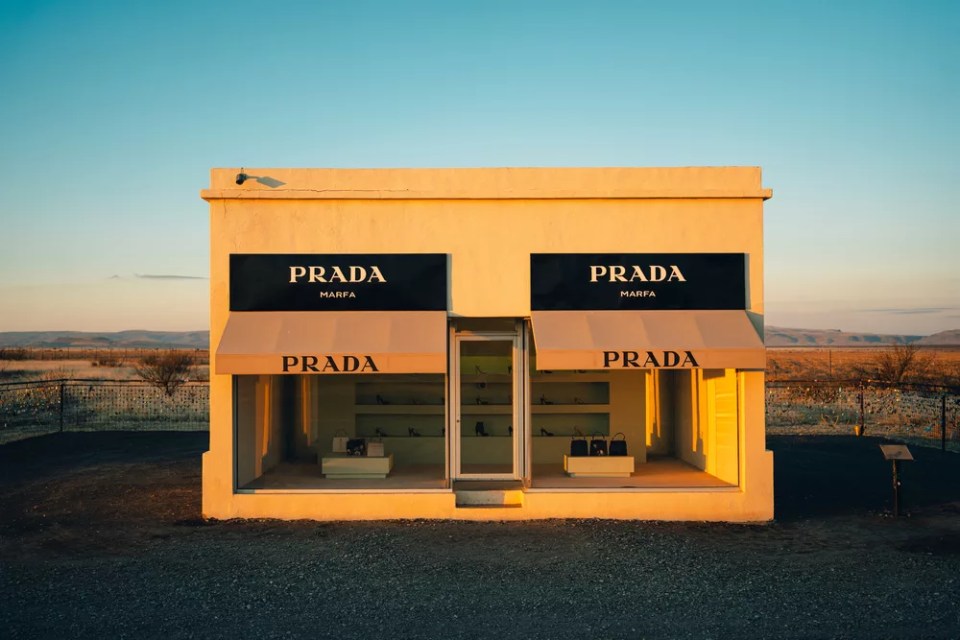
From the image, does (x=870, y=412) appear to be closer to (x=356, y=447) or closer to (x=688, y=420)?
(x=688, y=420)

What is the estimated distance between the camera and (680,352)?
32.1ft

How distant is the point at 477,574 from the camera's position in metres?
7.75

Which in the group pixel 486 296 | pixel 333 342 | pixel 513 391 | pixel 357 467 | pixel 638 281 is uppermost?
pixel 638 281

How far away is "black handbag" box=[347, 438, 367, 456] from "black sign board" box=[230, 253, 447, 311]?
→ 2.72m

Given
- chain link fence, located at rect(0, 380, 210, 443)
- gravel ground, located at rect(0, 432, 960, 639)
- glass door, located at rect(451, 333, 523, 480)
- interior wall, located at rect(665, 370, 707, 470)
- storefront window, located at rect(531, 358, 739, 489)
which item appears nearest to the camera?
gravel ground, located at rect(0, 432, 960, 639)

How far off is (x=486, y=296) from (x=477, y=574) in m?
3.92

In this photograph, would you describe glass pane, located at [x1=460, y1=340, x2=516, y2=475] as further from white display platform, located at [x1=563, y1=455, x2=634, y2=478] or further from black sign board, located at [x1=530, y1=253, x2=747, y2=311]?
black sign board, located at [x1=530, y1=253, x2=747, y2=311]

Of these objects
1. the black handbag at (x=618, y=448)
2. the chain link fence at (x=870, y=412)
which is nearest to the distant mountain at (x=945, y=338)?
the chain link fence at (x=870, y=412)

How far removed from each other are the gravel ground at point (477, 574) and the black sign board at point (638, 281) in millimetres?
2990

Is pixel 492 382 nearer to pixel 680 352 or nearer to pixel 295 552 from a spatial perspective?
pixel 680 352

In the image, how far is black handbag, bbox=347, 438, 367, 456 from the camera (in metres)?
12.0

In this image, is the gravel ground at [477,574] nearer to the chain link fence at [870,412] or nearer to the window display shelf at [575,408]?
the window display shelf at [575,408]

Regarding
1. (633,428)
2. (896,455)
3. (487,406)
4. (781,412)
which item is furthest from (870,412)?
(487,406)

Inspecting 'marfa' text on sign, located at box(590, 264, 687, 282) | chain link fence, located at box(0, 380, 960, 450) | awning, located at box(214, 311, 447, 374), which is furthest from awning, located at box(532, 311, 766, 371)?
chain link fence, located at box(0, 380, 960, 450)
